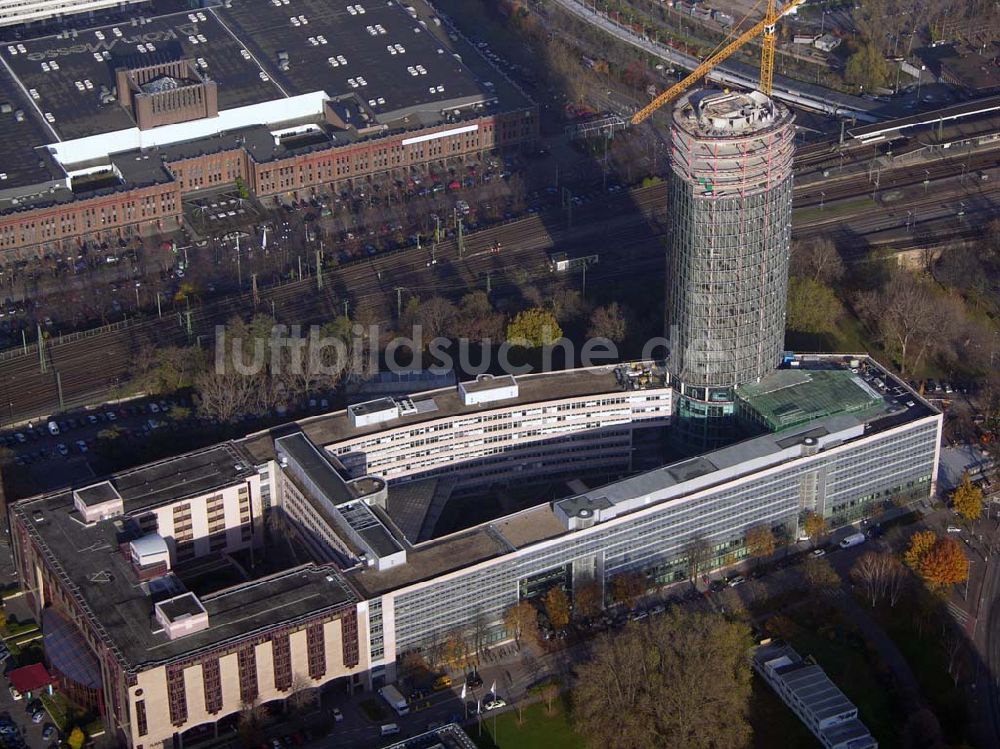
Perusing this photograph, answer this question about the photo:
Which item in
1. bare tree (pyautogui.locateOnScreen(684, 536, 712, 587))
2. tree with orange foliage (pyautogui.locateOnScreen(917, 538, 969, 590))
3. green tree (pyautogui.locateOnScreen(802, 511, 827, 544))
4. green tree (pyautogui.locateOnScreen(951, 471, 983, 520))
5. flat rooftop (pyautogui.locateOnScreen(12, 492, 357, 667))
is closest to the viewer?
flat rooftop (pyautogui.locateOnScreen(12, 492, 357, 667))

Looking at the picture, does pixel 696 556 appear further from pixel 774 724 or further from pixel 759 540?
pixel 774 724

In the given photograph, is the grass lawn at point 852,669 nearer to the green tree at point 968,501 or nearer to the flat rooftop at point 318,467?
the green tree at point 968,501

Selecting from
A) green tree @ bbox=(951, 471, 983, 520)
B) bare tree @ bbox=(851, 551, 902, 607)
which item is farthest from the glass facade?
bare tree @ bbox=(851, 551, 902, 607)

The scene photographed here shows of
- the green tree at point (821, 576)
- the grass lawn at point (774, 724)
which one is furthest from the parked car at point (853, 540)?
the grass lawn at point (774, 724)

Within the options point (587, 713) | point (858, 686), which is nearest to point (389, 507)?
point (587, 713)

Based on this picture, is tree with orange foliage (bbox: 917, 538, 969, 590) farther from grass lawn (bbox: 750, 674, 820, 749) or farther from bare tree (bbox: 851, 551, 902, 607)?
grass lawn (bbox: 750, 674, 820, 749)

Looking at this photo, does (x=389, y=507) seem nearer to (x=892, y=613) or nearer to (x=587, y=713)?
(x=587, y=713)
